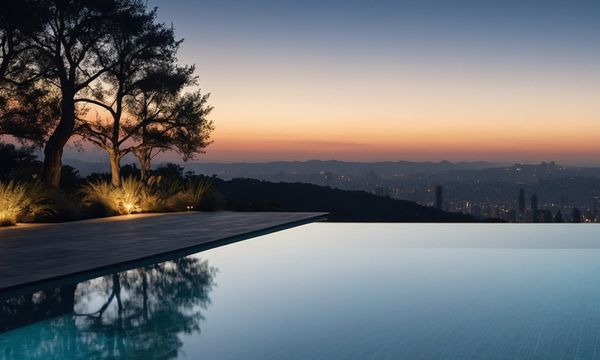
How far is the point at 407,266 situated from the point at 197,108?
13097mm

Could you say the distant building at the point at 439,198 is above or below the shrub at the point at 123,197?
below

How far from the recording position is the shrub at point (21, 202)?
13.4 m

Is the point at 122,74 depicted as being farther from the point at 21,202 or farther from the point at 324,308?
the point at 324,308

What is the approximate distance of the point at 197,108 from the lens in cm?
2108

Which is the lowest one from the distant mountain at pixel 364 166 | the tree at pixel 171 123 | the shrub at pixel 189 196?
the shrub at pixel 189 196

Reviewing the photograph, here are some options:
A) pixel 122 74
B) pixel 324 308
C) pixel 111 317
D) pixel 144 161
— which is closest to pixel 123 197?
pixel 144 161

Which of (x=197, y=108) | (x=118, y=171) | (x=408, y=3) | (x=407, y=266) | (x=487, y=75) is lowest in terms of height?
(x=407, y=266)

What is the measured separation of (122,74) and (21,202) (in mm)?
6972

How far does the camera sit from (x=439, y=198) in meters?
27.9

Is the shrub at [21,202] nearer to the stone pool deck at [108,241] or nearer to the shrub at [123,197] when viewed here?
the stone pool deck at [108,241]

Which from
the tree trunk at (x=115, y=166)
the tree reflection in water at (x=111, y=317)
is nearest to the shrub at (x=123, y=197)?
the tree trunk at (x=115, y=166)

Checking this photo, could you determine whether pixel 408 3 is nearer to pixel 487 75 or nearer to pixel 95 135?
pixel 487 75

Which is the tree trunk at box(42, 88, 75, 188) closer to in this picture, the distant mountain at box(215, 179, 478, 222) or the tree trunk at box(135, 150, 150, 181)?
the tree trunk at box(135, 150, 150, 181)

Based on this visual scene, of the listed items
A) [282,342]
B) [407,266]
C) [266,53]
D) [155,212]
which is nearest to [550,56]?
[266,53]
